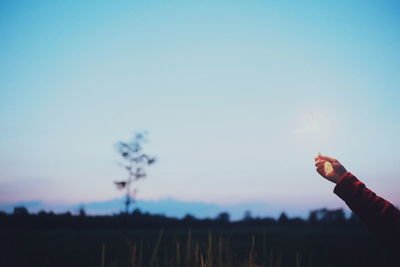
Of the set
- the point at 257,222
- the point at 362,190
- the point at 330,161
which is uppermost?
the point at 330,161

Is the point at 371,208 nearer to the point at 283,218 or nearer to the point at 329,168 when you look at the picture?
the point at 329,168

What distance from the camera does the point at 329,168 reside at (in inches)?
82.0

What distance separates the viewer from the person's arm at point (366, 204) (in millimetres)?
1692

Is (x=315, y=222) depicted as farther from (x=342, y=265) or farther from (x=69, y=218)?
(x=342, y=265)

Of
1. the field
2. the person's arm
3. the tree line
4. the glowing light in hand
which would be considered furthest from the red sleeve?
the tree line

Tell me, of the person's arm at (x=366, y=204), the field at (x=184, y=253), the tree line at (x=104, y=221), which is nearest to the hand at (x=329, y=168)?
the person's arm at (x=366, y=204)

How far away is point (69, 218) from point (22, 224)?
9.17m

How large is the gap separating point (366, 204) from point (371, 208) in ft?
0.11

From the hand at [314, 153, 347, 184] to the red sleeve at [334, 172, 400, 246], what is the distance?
3.4 inches

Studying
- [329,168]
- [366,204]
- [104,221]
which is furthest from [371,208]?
[104,221]

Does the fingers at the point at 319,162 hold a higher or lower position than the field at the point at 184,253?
higher

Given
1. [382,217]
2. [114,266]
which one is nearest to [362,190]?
[382,217]

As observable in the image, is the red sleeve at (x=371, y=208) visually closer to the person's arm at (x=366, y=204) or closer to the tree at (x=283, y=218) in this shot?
the person's arm at (x=366, y=204)

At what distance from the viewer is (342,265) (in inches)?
535
